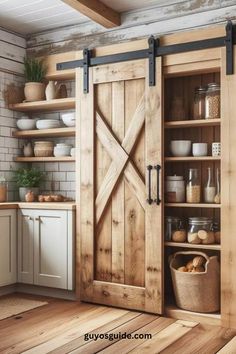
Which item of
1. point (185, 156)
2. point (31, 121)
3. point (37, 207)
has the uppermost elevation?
point (31, 121)

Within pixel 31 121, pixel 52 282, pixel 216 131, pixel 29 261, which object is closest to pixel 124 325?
pixel 52 282

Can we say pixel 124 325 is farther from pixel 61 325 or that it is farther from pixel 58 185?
pixel 58 185

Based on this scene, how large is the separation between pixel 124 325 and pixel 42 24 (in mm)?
3145

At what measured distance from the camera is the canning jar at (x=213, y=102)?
4.07 meters

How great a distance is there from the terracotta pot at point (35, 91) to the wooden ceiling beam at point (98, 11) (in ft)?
3.17

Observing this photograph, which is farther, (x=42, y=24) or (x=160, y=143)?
(x=42, y=24)

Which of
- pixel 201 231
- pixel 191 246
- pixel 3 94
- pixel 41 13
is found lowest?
pixel 191 246

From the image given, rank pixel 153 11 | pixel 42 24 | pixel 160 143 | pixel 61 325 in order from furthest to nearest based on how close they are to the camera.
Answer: pixel 42 24 → pixel 153 11 → pixel 160 143 → pixel 61 325

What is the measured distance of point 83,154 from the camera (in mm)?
4598

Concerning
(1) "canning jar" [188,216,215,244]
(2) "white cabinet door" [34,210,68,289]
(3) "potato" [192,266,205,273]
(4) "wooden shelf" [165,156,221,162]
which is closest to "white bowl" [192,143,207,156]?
(4) "wooden shelf" [165,156,221,162]

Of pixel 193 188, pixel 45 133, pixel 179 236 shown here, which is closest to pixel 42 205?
pixel 45 133

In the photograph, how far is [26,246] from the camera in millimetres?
4828

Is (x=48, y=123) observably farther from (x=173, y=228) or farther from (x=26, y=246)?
(x=173, y=228)

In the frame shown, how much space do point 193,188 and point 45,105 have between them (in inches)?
72.4
